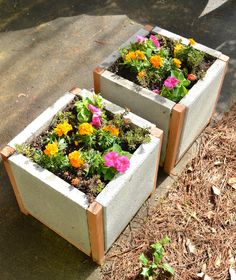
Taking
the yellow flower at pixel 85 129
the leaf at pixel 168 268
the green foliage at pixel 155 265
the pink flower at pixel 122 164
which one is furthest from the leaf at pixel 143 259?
the yellow flower at pixel 85 129

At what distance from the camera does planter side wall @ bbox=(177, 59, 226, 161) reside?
3004 mm

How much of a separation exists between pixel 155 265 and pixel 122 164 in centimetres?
79

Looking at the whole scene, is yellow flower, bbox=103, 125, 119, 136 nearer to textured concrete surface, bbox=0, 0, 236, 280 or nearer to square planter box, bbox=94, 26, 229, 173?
square planter box, bbox=94, 26, 229, 173

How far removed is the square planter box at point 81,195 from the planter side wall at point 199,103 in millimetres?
422

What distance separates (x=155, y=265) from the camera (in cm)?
275

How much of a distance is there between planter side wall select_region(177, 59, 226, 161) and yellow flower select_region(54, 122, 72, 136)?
85cm

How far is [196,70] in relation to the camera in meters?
3.20

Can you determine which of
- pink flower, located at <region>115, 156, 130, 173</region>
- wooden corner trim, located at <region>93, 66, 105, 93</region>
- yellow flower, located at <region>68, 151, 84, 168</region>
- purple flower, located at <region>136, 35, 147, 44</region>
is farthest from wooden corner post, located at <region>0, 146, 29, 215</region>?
purple flower, located at <region>136, 35, 147, 44</region>

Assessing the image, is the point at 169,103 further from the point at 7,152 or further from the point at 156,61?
the point at 7,152

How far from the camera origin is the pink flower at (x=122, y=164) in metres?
2.47

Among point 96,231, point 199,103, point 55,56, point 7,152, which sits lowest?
point 55,56

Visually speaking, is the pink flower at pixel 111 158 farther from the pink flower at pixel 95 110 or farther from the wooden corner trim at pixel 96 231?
the pink flower at pixel 95 110

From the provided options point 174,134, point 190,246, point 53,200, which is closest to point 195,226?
point 190,246

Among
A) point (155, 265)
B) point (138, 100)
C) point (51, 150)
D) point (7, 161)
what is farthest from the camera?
point (138, 100)
